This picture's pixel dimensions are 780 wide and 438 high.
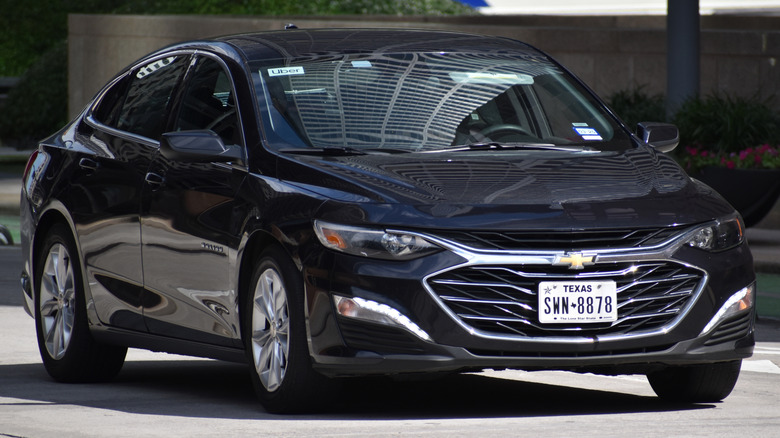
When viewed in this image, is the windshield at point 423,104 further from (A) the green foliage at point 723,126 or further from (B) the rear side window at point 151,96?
(A) the green foliage at point 723,126

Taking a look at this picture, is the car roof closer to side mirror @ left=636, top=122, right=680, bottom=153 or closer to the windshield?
the windshield

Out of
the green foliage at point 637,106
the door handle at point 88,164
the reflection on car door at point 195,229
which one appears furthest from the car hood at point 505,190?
the green foliage at point 637,106

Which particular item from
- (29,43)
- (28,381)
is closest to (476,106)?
(28,381)

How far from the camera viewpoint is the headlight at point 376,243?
22.6 feet

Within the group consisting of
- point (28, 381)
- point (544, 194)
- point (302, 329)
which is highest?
point (544, 194)

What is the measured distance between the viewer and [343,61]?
823 centimetres

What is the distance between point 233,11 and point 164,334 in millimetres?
27574

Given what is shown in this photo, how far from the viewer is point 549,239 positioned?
6930 mm

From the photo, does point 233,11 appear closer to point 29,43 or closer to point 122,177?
point 29,43

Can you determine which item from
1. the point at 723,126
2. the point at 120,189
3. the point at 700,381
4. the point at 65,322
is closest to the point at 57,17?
the point at 723,126

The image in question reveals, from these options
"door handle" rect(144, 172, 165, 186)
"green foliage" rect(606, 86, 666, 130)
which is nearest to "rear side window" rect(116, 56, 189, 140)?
"door handle" rect(144, 172, 165, 186)

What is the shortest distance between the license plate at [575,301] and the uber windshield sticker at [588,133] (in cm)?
136

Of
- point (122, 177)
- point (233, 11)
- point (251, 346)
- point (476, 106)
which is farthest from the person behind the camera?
Result: point (233, 11)

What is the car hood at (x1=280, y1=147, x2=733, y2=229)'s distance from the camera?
22.8ft
